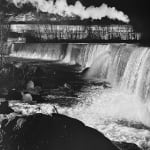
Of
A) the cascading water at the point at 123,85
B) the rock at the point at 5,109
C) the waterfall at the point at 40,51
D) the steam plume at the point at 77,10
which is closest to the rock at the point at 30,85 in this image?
the cascading water at the point at 123,85

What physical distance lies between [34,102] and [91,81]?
31.5ft

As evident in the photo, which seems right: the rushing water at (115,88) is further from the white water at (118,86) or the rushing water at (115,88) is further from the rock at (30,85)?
the rock at (30,85)

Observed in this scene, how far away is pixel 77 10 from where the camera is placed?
2881 inches

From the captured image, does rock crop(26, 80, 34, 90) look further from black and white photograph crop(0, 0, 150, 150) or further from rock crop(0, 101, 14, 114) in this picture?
rock crop(0, 101, 14, 114)

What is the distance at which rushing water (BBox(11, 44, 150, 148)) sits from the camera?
21547mm

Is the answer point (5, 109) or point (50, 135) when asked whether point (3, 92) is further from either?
point (50, 135)

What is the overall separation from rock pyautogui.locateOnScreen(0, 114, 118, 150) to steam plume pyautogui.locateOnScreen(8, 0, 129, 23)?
52.2 m

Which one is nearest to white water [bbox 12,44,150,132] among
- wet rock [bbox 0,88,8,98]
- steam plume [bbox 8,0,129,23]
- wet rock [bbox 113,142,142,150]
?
wet rock [bbox 113,142,142,150]

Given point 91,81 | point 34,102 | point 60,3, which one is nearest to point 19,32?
point 60,3

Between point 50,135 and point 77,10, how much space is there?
62921mm

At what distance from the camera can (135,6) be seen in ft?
188

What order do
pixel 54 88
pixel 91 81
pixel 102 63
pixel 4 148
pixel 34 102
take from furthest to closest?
pixel 102 63 → pixel 91 81 → pixel 54 88 → pixel 34 102 → pixel 4 148

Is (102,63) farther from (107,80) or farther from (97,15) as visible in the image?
(97,15)

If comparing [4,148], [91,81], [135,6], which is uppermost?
[135,6]
